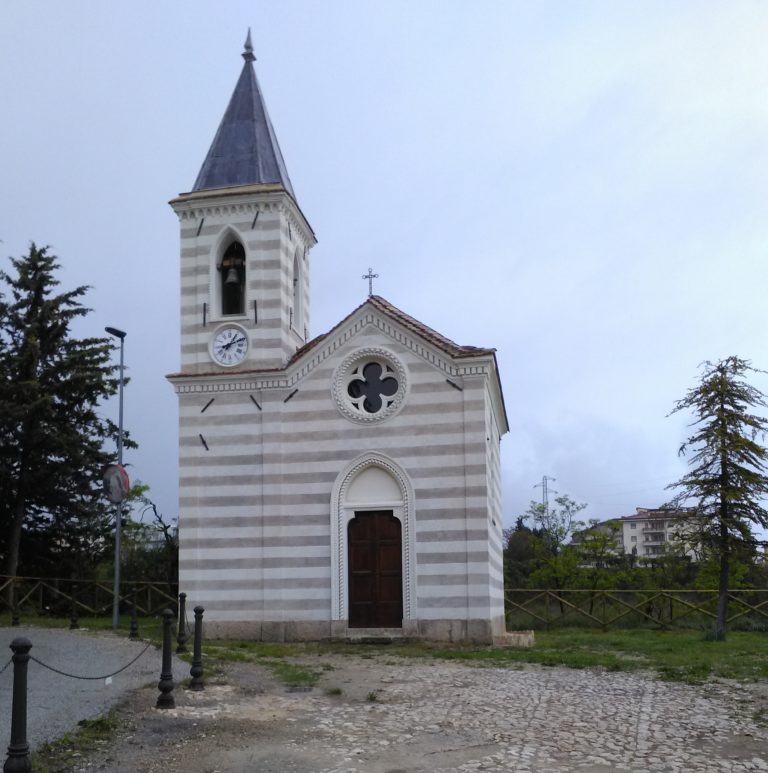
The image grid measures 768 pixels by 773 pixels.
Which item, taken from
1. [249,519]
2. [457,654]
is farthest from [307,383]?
[457,654]

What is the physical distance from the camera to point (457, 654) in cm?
1802

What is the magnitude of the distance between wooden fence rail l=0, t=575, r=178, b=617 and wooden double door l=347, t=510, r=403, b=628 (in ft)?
22.2

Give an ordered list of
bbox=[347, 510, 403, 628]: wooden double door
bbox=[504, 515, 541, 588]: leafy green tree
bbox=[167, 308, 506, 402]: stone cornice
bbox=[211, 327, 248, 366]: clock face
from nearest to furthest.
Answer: bbox=[347, 510, 403, 628]: wooden double door < bbox=[167, 308, 506, 402]: stone cornice < bbox=[211, 327, 248, 366]: clock face < bbox=[504, 515, 541, 588]: leafy green tree

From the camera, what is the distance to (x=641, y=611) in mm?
26953

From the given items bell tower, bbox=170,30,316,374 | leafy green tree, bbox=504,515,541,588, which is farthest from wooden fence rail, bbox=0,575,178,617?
leafy green tree, bbox=504,515,541,588

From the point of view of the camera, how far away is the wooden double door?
69.4 ft

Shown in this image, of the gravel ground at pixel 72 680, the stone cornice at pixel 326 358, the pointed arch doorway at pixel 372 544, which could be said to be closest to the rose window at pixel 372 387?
the stone cornice at pixel 326 358

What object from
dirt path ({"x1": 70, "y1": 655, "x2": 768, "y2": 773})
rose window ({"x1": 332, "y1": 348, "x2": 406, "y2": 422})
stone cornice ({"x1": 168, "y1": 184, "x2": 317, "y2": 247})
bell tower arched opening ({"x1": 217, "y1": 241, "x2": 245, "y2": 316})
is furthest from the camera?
bell tower arched opening ({"x1": 217, "y1": 241, "x2": 245, "y2": 316})

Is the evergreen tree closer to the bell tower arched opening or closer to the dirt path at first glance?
the bell tower arched opening

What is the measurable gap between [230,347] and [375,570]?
649 cm

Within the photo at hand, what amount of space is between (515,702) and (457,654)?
568cm

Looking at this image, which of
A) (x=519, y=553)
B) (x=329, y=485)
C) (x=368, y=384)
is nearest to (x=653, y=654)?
(x=329, y=485)

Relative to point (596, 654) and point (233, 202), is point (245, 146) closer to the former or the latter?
point (233, 202)

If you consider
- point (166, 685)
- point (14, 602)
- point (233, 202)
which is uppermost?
point (233, 202)
